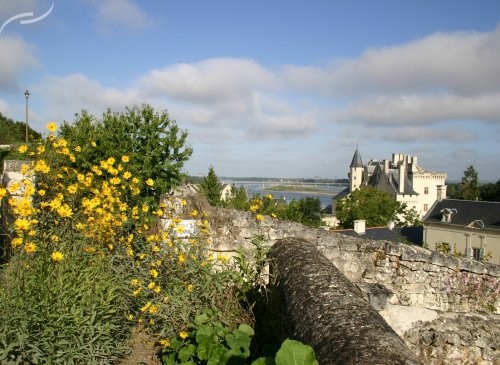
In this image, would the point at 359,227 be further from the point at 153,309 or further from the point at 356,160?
the point at 356,160

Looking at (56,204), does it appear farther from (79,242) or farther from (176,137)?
(176,137)

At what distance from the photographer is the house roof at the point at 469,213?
119 ft

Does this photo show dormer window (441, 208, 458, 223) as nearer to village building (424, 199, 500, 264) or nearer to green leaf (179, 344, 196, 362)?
village building (424, 199, 500, 264)

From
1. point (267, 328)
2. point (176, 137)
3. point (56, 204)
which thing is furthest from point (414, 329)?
point (176, 137)

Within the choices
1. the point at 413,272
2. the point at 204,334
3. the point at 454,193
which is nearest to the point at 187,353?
the point at 204,334

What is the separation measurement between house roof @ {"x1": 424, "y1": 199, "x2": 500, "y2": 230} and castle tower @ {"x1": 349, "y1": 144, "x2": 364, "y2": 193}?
42.6 meters

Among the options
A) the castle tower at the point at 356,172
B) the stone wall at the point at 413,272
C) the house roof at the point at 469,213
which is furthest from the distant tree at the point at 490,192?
the stone wall at the point at 413,272

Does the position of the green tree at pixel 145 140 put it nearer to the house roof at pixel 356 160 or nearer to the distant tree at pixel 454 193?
the distant tree at pixel 454 193

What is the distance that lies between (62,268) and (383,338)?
2.23 metres

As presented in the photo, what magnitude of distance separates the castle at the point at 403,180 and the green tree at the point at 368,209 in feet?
75.3

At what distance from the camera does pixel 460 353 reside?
13.5 ft

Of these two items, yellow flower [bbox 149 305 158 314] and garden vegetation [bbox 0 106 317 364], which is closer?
garden vegetation [bbox 0 106 317 364]

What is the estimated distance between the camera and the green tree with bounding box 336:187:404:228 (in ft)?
153

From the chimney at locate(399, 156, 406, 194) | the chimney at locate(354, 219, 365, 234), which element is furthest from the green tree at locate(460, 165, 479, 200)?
the chimney at locate(354, 219, 365, 234)
